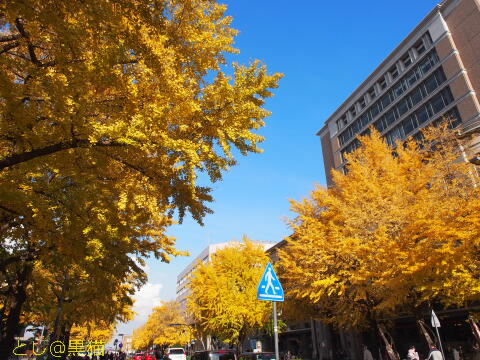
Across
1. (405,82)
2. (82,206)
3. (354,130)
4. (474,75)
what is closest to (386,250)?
(82,206)

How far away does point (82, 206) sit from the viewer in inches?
274

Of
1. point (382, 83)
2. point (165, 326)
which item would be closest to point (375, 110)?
point (382, 83)

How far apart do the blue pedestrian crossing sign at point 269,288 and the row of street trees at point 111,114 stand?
228 centimetres

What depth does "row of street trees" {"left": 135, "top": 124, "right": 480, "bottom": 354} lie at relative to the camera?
1191 centimetres

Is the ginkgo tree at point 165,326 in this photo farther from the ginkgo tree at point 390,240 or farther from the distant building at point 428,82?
the ginkgo tree at point 390,240

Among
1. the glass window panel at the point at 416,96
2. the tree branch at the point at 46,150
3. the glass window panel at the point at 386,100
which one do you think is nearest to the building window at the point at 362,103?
the glass window panel at the point at 386,100

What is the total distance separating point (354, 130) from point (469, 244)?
36.3 metres

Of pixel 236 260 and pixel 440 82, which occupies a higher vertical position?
pixel 440 82

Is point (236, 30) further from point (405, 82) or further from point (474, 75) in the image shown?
point (405, 82)

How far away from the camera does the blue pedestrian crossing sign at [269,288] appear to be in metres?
6.00

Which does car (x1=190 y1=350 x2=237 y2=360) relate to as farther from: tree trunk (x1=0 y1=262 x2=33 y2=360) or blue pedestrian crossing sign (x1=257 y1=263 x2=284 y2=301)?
blue pedestrian crossing sign (x1=257 y1=263 x2=284 y2=301)

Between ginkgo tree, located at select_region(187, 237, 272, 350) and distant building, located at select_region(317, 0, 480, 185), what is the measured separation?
18.2 metres

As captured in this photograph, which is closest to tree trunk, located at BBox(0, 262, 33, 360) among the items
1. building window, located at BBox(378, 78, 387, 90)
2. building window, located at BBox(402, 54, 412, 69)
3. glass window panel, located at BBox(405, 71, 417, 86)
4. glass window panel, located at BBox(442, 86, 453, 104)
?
glass window panel, located at BBox(442, 86, 453, 104)

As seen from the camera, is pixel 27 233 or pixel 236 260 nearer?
pixel 27 233
